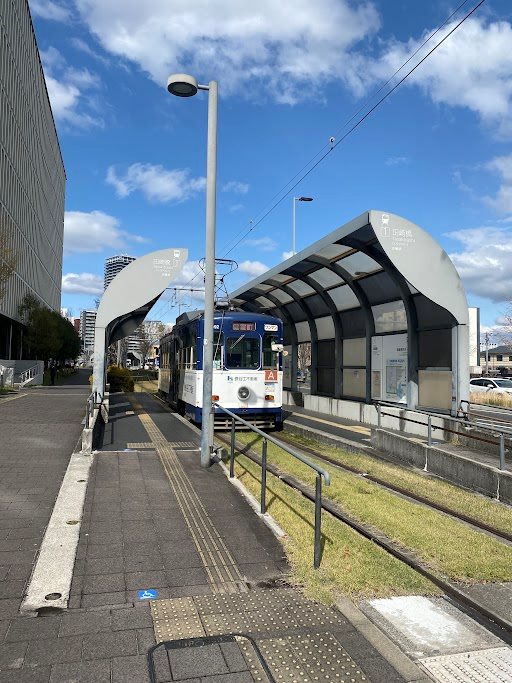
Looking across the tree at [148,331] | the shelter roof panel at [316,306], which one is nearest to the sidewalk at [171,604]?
the shelter roof panel at [316,306]

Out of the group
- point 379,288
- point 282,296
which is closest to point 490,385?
point 282,296

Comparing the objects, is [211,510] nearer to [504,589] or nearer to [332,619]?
[332,619]

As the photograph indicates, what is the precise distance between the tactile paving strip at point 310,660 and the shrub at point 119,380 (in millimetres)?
28583

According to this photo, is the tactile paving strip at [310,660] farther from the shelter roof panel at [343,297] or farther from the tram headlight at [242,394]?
the shelter roof panel at [343,297]

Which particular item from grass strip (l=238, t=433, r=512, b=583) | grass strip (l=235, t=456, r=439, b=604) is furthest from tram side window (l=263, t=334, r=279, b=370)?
grass strip (l=235, t=456, r=439, b=604)

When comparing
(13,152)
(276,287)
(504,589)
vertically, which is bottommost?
(504,589)

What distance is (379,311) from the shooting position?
14.9m

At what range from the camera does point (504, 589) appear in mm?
4539

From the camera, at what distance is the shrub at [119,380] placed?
31.1m

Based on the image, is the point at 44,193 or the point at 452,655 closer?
the point at 452,655

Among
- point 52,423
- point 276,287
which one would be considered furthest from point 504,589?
point 276,287

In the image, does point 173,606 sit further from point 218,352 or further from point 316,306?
point 316,306

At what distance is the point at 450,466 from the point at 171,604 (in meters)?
6.42

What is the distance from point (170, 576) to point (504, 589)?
2765 millimetres
